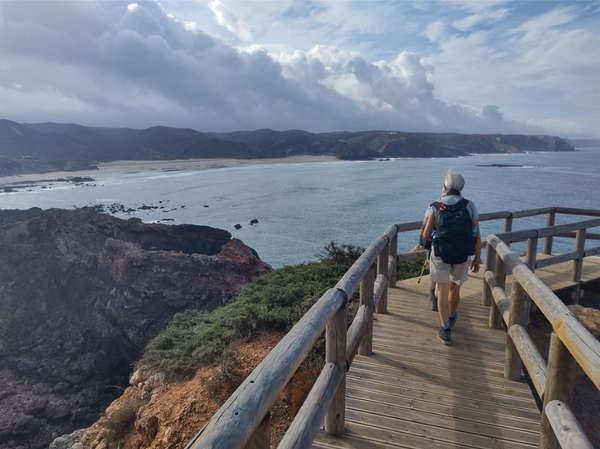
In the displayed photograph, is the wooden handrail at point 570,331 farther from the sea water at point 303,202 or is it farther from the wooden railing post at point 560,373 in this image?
the sea water at point 303,202

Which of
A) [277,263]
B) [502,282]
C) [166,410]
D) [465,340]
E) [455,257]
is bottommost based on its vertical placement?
[277,263]

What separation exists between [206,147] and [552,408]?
164468 millimetres

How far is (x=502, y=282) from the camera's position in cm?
495

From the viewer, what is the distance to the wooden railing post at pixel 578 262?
7.33 meters

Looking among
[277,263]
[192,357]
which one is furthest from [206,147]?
[192,357]

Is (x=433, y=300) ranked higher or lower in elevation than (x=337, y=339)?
lower

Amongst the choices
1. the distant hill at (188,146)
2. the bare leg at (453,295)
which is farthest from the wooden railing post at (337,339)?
the distant hill at (188,146)

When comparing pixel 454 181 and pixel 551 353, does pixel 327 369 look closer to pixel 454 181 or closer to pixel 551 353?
pixel 551 353

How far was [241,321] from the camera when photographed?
760cm

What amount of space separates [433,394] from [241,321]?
4.39 metres

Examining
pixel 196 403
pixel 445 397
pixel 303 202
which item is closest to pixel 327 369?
pixel 445 397

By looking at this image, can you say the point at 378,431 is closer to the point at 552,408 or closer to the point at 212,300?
the point at 552,408

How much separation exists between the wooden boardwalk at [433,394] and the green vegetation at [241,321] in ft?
5.47

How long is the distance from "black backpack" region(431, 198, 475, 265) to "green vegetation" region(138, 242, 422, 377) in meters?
2.38
